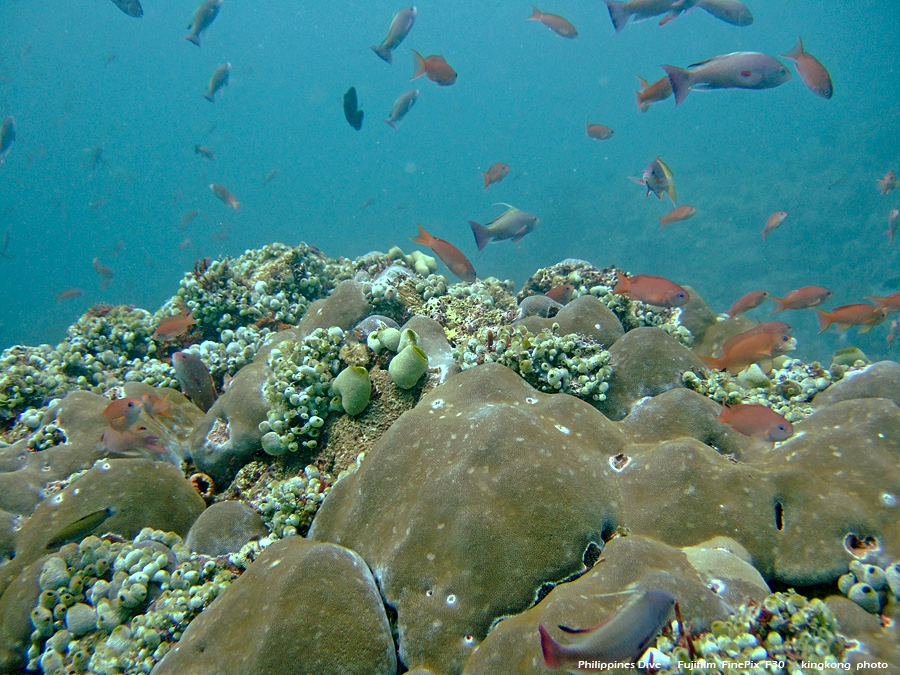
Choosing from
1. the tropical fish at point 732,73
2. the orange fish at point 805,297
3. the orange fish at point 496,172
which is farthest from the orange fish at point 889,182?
the orange fish at point 496,172

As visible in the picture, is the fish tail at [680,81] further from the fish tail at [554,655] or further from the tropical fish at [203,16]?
the tropical fish at [203,16]

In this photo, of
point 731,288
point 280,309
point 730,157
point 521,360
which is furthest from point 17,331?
point 730,157

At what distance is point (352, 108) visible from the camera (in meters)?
7.59

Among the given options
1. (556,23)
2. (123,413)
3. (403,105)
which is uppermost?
(556,23)

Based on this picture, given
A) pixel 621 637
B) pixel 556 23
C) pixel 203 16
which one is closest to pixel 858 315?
pixel 621 637

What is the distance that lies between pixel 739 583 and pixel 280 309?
674cm

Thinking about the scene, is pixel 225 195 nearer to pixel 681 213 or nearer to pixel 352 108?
pixel 352 108

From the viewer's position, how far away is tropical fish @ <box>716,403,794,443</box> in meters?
3.19

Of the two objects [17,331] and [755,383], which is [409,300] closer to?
[755,383]

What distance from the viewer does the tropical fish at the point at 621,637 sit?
1.56 metres

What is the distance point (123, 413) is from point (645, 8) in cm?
903

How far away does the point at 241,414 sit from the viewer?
166 inches

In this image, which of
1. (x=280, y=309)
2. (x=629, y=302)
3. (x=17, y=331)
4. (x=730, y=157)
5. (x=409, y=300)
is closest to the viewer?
(x=629, y=302)

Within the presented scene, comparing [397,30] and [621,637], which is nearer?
[621,637]
